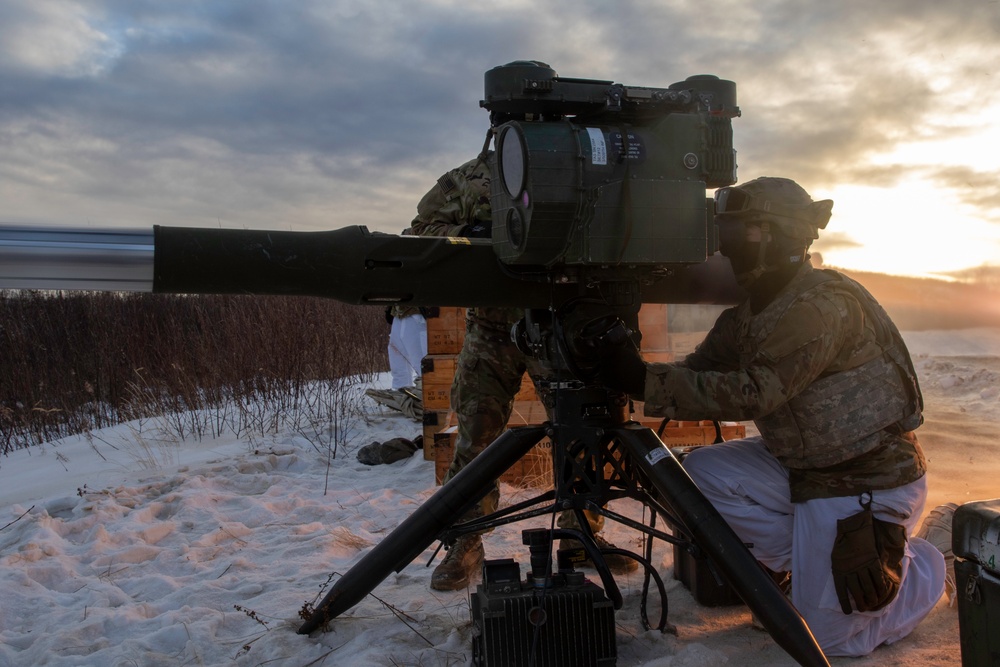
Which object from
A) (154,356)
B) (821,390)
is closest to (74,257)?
(821,390)

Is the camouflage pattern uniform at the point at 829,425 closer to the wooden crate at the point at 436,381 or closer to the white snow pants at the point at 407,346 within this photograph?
the wooden crate at the point at 436,381

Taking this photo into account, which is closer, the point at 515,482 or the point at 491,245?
the point at 491,245

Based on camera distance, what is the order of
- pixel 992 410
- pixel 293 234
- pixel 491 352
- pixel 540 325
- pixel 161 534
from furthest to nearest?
pixel 992 410
pixel 161 534
pixel 491 352
pixel 540 325
pixel 293 234

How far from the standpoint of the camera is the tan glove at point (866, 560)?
267cm

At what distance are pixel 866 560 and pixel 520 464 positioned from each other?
2.65m

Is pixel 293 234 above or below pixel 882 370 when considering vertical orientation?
above

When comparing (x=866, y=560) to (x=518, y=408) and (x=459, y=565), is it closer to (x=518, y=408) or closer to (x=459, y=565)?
(x=459, y=565)

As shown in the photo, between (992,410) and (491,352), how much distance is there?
728cm

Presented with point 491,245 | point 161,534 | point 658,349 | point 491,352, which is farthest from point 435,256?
point 658,349

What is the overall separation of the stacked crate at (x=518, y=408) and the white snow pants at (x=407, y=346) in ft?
11.1

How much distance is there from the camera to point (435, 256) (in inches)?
96.6

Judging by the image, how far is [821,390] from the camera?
2791 millimetres

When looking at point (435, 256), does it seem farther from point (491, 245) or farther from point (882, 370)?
point (882, 370)

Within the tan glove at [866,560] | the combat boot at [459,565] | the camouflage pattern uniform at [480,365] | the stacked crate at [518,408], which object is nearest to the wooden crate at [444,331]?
the stacked crate at [518,408]
